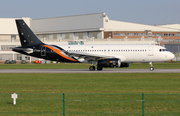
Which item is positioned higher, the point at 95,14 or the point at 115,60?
the point at 95,14

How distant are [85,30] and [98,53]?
98068 mm

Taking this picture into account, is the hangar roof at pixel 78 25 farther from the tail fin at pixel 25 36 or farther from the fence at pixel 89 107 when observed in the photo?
the fence at pixel 89 107

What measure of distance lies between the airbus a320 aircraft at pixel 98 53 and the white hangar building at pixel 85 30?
239 feet

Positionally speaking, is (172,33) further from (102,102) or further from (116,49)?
(102,102)

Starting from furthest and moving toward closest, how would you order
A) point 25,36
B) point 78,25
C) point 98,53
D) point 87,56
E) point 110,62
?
point 78,25
point 25,36
point 98,53
point 87,56
point 110,62

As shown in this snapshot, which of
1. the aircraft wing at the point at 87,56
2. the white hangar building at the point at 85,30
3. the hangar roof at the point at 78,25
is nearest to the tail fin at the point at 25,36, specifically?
the aircraft wing at the point at 87,56

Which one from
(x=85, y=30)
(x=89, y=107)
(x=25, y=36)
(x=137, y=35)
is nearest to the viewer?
(x=89, y=107)

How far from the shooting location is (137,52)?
1971 inches

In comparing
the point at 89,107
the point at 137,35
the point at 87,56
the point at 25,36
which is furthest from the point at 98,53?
the point at 137,35

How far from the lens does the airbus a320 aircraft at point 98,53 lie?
4959 centimetres

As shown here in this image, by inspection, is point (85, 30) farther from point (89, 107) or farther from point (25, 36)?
point (89, 107)

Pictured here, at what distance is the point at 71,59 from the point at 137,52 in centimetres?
1121

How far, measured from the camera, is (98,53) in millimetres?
51469

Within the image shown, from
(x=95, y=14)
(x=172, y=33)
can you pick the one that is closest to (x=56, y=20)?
(x=95, y=14)
